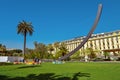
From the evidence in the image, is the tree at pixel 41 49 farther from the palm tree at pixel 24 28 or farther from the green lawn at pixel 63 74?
the green lawn at pixel 63 74

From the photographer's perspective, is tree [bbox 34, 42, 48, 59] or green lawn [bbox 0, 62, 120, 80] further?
tree [bbox 34, 42, 48, 59]

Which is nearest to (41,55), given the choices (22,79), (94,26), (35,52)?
(35,52)

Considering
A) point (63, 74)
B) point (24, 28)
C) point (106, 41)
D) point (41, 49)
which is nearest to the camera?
point (63, 74)

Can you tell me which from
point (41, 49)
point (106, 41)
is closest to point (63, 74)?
point (41, 49)

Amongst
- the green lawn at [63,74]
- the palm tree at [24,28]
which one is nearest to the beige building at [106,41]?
the palm tree at [24,28]

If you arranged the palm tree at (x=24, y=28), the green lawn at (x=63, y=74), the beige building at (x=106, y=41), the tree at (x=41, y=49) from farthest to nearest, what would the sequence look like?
the beige building at (x=106, y=41), the tree at (x=41, y=49), the palm tree at (x=24, y=28), the green lawn at (x=63, y=74)

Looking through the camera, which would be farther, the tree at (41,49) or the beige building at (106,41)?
the beige building at (106,41)

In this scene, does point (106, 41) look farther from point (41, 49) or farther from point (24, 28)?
point (24, 28)

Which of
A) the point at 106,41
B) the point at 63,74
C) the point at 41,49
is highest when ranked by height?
the point at 106,41

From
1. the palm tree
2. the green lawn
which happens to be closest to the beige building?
the palm tree

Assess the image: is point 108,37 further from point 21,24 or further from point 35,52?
point 21,24

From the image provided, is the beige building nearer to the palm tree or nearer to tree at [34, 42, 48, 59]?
tree at [34, 42, 48, 59]

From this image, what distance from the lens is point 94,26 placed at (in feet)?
34.4

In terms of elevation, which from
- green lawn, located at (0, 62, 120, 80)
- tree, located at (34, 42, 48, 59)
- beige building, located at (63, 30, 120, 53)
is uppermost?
beige building, located at (63, 30, 120, 53)
